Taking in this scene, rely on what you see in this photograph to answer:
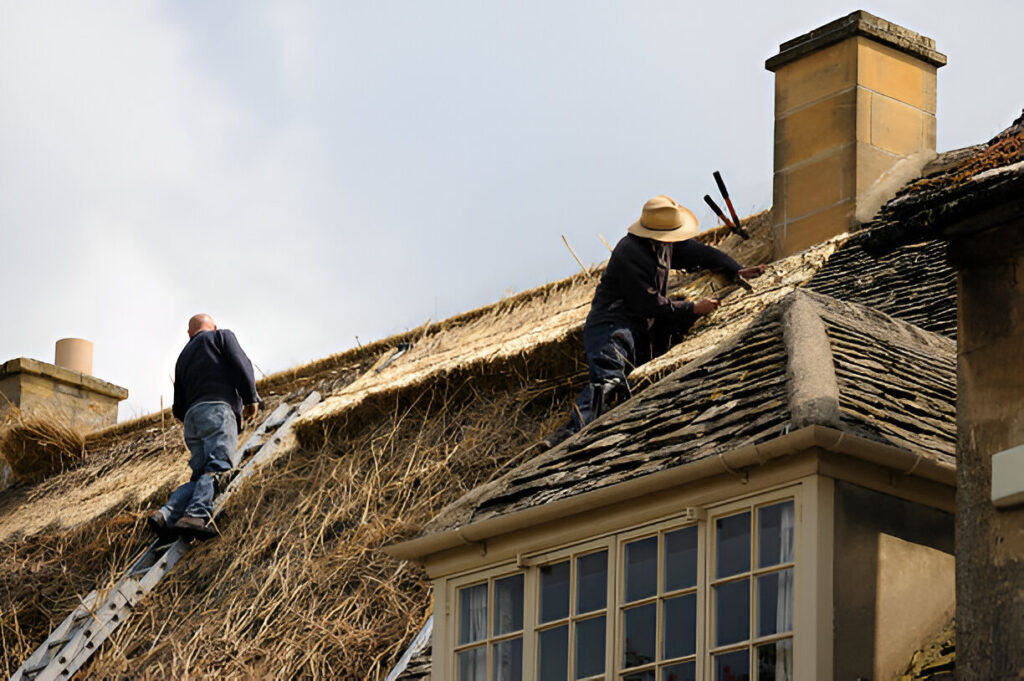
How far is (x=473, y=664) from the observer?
25.1 ft

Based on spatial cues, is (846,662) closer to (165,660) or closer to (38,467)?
(165,660)

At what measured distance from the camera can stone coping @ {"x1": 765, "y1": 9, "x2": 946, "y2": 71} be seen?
1359 centimetres

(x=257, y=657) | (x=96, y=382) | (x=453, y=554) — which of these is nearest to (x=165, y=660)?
(x=257, y=657)

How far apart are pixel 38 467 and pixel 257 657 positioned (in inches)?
269

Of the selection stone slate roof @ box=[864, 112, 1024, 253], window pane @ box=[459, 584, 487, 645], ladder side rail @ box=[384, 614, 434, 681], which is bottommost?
window pane @ box=[459, 584, 487, 645]

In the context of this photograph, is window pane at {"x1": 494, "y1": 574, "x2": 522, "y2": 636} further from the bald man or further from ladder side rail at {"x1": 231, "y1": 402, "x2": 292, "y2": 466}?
ladder side rail at {"x1": 231, "y1": 402, "x2": 292, "y2": 466}

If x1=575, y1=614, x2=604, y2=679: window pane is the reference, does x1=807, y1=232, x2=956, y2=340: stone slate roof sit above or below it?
above

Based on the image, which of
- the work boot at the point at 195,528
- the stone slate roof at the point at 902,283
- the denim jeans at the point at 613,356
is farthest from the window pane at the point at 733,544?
the work boot at the point at 195,528

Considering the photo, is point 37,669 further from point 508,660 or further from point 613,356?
point 508,660

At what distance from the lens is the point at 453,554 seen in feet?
25.8

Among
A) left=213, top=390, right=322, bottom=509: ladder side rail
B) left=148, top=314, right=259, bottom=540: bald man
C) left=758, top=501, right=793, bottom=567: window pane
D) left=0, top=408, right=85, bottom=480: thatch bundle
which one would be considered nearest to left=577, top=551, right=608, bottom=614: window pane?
left=758, top=501, right=793, bottom=567: window pane

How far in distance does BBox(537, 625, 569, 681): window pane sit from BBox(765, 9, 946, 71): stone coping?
7340 mm

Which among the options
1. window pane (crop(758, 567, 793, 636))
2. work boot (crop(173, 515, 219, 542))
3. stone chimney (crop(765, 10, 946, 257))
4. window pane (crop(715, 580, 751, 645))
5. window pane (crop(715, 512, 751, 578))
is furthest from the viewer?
stone chimney (crop(765, 10, 946, 257))

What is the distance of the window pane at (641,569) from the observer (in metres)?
7.09
